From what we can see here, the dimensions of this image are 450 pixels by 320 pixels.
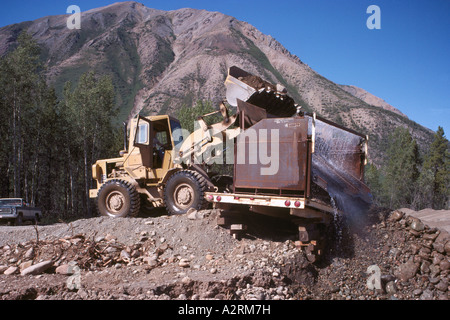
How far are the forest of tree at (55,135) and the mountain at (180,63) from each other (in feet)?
111

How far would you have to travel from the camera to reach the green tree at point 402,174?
3862 cm

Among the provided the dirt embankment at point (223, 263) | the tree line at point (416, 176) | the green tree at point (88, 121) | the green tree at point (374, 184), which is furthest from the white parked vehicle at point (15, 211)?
the green tree at point (374, 184)

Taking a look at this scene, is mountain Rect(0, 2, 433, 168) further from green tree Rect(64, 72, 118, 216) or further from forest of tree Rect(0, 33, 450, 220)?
green tree Rect(64, 72, 118, 216)

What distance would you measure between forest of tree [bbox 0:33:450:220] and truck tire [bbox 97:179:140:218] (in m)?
13.0

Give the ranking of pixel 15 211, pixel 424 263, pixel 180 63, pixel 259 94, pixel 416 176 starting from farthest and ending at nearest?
pixel 180 63
pixel 416 176
pixel 15 211
pixel 259 94
pixel 424 263

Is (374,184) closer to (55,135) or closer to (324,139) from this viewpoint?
(55,135)

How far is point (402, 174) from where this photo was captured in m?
39.1

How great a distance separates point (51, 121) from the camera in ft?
82.3

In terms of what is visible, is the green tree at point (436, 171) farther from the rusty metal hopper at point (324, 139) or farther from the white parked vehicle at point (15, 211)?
the white parked vehicle at point (15, 211)

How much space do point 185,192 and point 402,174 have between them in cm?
3712

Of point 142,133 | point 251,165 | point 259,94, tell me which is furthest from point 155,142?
point 251,165

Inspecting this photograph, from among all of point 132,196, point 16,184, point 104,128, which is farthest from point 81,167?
point 132,196

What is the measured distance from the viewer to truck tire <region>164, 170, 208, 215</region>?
28.4 feet
